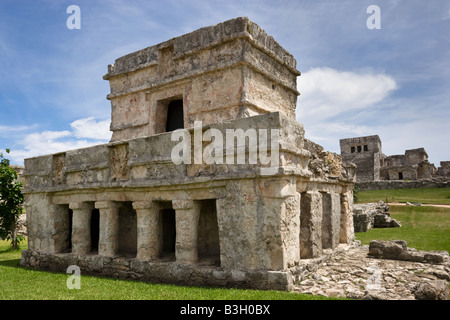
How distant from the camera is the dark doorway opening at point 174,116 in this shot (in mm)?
10141

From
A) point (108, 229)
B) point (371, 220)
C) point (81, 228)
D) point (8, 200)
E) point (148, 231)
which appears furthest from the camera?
point (371, 220)

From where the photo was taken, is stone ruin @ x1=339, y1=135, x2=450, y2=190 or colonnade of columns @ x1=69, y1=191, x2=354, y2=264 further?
stone ruin @ x1=339, y1=135, x2=450, y2=190

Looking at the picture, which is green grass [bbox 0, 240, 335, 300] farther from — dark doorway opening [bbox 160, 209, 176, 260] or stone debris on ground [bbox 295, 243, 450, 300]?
dark doorway opening [bbox 160, 209, 176, 260]

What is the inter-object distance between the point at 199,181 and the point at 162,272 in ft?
6.15

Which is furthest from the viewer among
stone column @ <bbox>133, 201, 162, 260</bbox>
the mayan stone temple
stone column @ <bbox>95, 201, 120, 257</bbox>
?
stone column @ <bbox>95, 201, 120, 257</bbox>

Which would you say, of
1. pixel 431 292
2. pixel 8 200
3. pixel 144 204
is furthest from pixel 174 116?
pixel 431 292

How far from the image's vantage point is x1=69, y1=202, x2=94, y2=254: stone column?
25.4ft

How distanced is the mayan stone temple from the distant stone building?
27.9 meters

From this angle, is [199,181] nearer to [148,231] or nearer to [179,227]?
[179,227]

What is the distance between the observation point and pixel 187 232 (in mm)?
6102

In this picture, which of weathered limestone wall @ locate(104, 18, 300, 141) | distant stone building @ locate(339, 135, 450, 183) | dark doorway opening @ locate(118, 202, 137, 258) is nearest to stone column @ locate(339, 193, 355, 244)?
weathered limestone wall @ locate(104, 18, 300, 141)

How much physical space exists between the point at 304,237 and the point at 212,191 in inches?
90.2

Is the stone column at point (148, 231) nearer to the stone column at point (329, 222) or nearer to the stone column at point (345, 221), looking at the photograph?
the stone column at point (329, 222)
